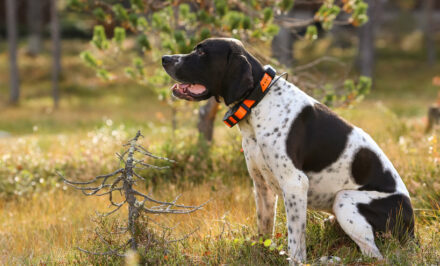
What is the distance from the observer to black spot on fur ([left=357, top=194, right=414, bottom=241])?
381cm

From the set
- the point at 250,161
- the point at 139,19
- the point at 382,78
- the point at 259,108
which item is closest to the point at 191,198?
the point at 250,161

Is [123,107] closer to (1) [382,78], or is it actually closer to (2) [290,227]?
(1) [382,78]

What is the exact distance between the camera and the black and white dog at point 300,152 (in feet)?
12.1

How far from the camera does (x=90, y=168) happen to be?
6.64m

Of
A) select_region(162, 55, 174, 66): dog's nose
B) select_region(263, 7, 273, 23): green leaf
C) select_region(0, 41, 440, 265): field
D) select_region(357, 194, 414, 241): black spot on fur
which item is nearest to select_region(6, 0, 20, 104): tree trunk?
select_region(0, 41, 440, 265): field

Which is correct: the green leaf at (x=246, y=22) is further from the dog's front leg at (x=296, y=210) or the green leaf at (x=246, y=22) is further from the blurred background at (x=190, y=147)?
the dog's front leg at (x=296, y=210)

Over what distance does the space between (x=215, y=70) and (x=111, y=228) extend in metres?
1.39

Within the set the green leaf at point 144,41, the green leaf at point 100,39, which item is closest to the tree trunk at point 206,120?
the green leaf at point 144,41

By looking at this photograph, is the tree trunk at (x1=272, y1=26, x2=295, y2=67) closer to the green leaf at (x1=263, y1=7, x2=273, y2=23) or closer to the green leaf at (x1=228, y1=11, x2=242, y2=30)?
the green leaf at (x1=263, y1=7, x2=273, y2=23)

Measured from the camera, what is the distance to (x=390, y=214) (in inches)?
151

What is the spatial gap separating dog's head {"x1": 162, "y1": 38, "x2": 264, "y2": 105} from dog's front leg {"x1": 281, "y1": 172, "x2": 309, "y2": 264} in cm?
73

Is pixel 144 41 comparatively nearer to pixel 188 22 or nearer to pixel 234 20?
pixel 188 22

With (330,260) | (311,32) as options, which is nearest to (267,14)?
(311,32)

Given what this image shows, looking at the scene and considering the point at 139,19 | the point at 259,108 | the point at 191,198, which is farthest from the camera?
the point at 139,19
